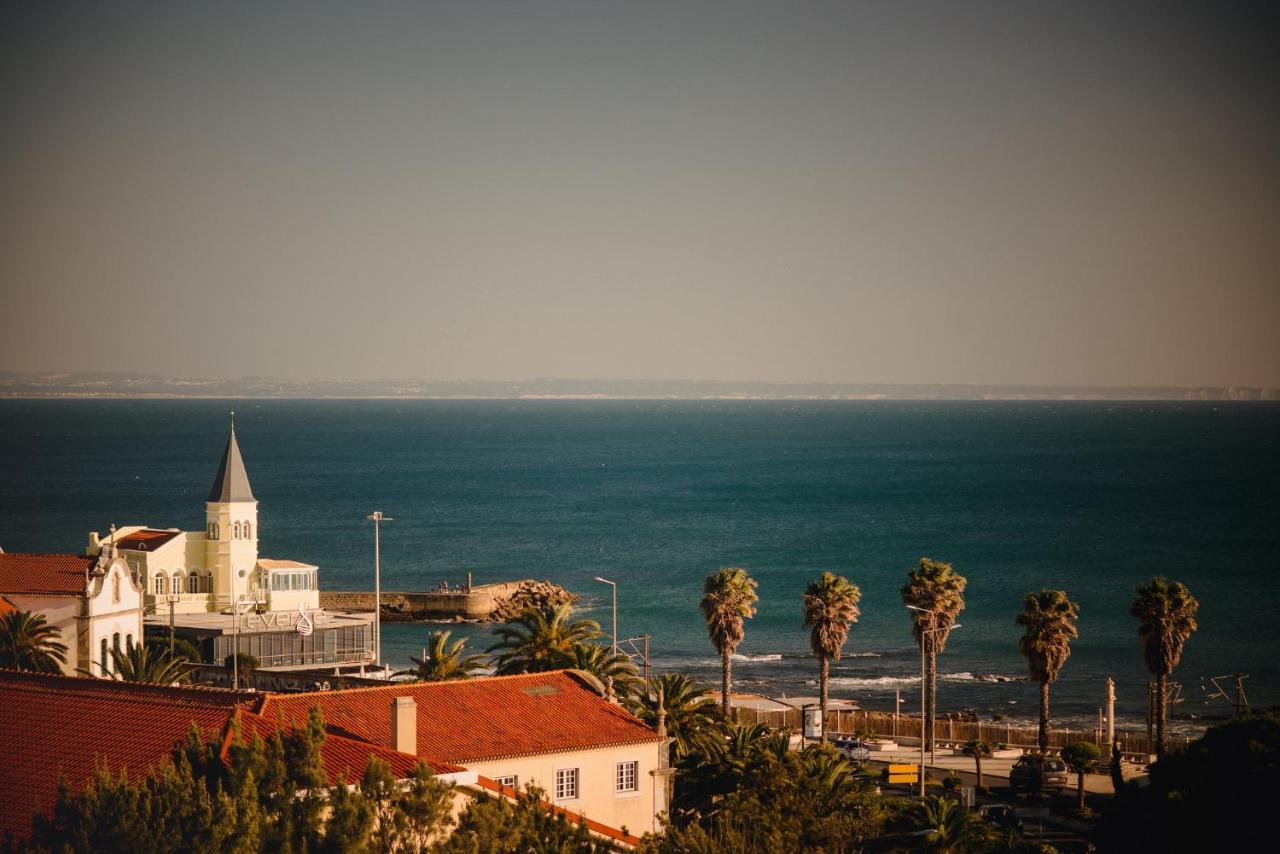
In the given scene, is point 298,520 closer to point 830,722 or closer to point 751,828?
point 830,722

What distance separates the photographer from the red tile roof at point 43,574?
53.2 m

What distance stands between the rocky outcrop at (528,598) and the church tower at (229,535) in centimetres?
3852

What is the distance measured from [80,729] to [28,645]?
16.8 meters

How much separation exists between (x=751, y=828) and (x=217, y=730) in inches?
382

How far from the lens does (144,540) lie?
6562 centimetres

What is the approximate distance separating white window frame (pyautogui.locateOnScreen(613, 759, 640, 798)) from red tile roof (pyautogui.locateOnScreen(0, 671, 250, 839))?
8.65m

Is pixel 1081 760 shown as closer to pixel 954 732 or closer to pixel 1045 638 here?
pixel 1045 638

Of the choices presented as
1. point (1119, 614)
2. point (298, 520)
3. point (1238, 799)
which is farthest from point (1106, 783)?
point (298, 520)

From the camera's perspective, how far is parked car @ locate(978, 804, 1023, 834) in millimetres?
43625

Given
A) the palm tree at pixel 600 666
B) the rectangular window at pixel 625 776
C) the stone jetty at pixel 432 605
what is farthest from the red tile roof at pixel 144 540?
the stone jetty at pixel 432 605

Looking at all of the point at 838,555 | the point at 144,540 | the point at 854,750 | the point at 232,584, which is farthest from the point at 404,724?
the point at 838,555

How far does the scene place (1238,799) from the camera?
32250 mm

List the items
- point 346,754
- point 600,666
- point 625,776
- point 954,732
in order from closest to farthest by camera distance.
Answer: point 346,754
point 625,776
point 600,666
point 954,732

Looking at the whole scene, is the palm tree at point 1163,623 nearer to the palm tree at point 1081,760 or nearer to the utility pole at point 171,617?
the palm tree at point 1081,760
